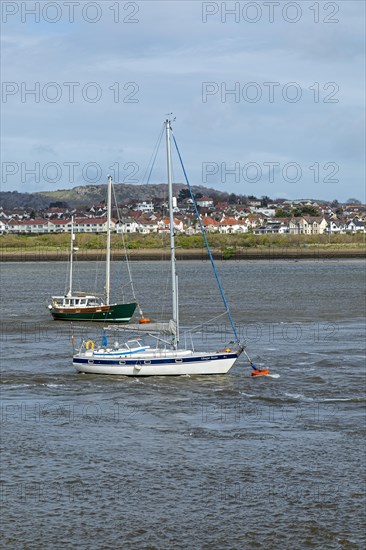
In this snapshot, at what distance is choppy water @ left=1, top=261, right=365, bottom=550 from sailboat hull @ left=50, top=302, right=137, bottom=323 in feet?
38.2

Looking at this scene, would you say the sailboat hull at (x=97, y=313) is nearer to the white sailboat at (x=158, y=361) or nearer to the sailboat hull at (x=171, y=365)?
the white sailboat at (x=158, y=361)

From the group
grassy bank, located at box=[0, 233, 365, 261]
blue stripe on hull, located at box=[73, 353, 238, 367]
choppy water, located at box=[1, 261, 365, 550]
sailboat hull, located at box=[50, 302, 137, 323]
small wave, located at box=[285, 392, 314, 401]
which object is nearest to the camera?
choppy water, located at box=[1, 261, 365, 550]

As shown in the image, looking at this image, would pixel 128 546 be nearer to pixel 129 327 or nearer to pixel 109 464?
pixel 109 464

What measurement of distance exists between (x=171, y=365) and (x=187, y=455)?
907 centimetres

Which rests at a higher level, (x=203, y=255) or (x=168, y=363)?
(x=203, y=255)

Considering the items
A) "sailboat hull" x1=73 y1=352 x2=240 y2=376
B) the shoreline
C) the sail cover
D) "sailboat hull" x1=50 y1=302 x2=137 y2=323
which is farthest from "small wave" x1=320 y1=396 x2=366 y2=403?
the shoreline

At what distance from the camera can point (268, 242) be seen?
18075cm

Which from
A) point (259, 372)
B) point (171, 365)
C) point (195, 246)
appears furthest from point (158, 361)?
point (195, 246)

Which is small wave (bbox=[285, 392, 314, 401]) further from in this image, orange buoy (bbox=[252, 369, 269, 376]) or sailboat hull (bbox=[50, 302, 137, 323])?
sailboat hull (bbox=[50, 302, 137, 323])

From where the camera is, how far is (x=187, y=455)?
2288 cm

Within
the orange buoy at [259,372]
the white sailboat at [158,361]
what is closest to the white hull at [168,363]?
the white sailboat at [158,361]

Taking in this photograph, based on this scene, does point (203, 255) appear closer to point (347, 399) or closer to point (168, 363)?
point (168, 363)

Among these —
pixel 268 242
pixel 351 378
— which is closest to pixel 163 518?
pixel 351 378

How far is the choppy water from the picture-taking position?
18.4 m
